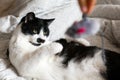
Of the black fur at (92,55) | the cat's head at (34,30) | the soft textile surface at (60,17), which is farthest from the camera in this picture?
the soft textile surface at (60,17)

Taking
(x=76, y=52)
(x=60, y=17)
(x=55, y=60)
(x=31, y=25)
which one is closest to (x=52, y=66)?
(x=55, y=60)

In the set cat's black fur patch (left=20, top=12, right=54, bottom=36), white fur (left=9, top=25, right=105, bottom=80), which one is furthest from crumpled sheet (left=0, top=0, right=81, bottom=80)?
white fur (left=9, top=25, right=105, bottom=80)

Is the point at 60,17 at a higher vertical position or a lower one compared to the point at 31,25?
lower

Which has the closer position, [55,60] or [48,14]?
[55,60]

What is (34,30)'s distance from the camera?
4.01 ft

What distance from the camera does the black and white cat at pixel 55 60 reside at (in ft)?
3.76

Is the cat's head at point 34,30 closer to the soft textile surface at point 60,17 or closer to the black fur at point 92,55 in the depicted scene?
the black fur at point 92,55

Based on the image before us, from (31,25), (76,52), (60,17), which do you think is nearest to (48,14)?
(60,17)

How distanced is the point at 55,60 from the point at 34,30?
20cm

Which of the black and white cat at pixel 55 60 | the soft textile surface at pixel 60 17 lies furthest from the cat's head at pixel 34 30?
the soft textile surface at pixel 60 17

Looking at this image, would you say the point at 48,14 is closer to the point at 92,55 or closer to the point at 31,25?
the point at 31,25

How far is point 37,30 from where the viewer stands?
1231 millimetres

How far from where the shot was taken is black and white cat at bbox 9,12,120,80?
3.76 feet

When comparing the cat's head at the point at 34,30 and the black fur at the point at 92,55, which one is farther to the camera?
the cat's head at the point at 34,30
